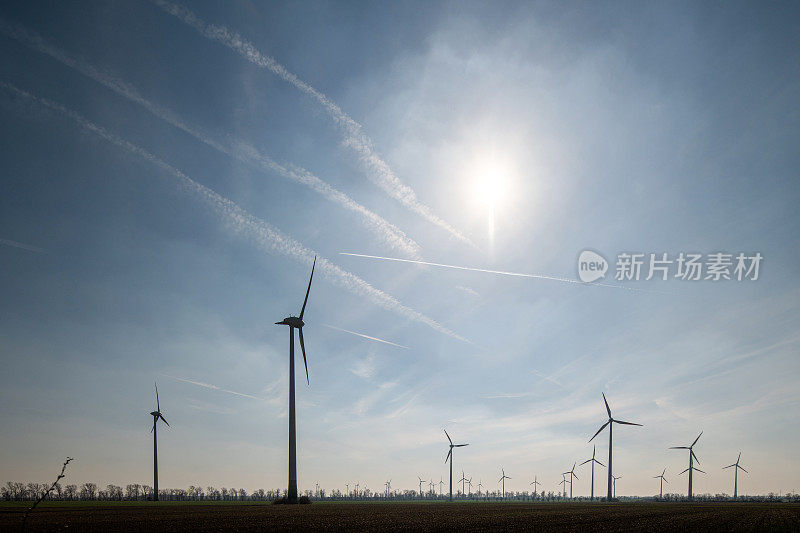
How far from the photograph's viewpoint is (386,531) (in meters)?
38.6

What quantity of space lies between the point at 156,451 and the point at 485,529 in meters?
148

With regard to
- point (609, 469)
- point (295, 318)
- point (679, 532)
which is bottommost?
point (609, 469)

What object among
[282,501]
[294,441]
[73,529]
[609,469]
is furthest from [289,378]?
[609,469]

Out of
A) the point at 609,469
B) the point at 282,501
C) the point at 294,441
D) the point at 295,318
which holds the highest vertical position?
the point at 295,318

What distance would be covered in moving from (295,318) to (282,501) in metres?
37.4

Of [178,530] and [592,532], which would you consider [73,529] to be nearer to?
→ [178,530]

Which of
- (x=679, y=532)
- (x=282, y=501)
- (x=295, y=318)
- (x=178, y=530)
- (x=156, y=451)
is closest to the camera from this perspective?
(x=178, y=530)

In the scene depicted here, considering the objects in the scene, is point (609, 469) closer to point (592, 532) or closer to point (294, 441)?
point (294, 441)

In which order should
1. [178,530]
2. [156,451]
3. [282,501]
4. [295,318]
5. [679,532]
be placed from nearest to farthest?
[178,530] < [679,532] < [282,501] < [295,318] < [156,451]

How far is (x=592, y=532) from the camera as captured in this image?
39.7 metres

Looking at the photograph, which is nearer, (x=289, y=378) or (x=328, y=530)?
(x=328, y=530)

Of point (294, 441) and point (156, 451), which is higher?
point (294, 441)

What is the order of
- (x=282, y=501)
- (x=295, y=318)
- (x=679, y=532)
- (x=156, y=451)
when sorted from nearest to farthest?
(x=679, y=532) < (x=282, y=501) < (x=295, y=318) < (x=156, y=451)

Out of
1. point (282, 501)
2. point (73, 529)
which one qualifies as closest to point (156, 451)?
point (282, 501)
